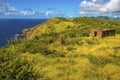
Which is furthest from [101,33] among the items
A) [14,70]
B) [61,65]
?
[14,70]

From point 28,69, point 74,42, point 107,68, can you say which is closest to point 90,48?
point 74,42

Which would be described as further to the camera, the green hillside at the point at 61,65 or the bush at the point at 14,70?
the green hillside at the point at 61,65

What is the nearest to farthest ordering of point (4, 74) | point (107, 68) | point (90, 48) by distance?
point (4, 74) → point (107, 68) → point (90, 48)

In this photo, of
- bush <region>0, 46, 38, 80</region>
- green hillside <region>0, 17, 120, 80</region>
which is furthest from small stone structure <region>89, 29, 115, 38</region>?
bush <region>0, 46, 38, 80</region>

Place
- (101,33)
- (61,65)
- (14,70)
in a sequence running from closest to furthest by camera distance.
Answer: (14,70), (61,65), (101,33)

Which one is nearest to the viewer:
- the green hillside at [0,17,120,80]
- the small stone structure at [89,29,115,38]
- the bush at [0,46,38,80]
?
the bush at [0,46,38,80]

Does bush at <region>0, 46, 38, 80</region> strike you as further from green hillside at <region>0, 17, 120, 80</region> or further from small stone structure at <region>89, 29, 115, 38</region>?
small stone structure at <region>89, 29, 115, 38</region>

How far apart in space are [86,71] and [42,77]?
4959 mm

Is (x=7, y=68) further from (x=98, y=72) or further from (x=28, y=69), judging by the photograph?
(x=98, y=72)

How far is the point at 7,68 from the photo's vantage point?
17.2 metres

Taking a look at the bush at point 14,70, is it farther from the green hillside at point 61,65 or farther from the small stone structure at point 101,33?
the small stone structure at point 101,33

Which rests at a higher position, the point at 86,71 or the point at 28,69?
the point at 28,69

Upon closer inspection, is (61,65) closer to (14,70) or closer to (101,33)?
(14,70)

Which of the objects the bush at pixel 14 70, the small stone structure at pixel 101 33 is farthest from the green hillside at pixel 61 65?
the small stone structure at pixel 101 33
